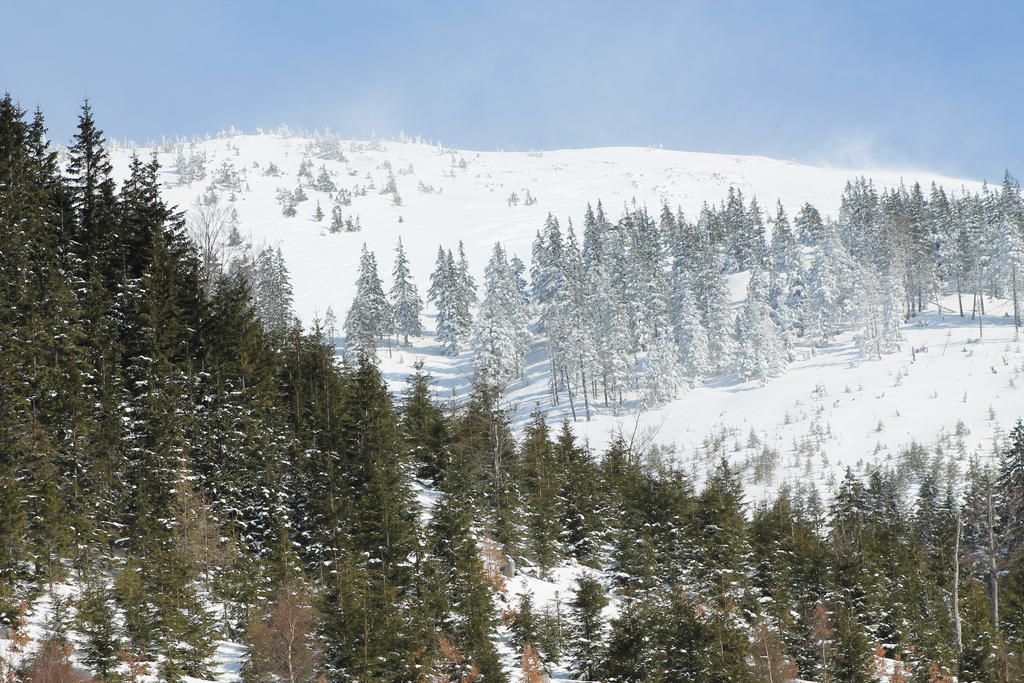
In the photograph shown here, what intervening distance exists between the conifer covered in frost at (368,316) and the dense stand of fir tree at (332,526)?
41.1m

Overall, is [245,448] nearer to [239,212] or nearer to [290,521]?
[290,521]

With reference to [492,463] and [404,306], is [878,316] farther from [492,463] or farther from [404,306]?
[492,463]

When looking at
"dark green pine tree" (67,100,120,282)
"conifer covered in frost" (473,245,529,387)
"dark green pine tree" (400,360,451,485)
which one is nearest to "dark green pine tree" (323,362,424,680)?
"dark green pine tree" (400,360,451,485)

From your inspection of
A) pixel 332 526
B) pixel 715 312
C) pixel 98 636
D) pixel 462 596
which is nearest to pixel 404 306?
pixel 715 312

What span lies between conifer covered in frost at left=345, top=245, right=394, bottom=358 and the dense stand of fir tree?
41.1 meters

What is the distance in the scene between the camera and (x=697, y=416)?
77.1 metres

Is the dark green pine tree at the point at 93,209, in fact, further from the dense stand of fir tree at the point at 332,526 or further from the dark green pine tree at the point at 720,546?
the dark green pine tree at the point at 720,546

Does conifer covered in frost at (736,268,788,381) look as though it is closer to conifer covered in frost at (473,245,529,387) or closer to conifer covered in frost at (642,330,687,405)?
conifer covered in frost at (642,330,687,405)

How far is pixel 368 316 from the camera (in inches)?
3708

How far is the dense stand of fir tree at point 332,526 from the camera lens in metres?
23.2

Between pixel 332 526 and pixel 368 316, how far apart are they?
65604mm

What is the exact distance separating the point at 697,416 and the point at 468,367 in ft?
103

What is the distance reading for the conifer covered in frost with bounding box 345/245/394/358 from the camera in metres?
90.2

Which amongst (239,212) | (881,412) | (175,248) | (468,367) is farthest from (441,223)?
(175,248)
